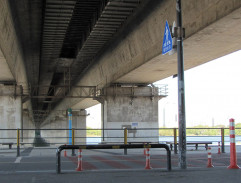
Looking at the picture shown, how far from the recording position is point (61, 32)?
70.5 ft

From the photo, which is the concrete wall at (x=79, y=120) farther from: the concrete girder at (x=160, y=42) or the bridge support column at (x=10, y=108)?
the bridge support column at (x=10, y=108)

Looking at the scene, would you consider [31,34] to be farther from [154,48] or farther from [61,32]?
[154,48]

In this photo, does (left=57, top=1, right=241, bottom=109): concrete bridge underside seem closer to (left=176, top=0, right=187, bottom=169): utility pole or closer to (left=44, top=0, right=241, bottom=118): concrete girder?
(left=44, top=0, right=241, bottom=118): concrete girder

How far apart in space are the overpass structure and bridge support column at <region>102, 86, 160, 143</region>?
85 mm

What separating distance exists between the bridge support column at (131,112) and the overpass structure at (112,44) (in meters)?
0.08

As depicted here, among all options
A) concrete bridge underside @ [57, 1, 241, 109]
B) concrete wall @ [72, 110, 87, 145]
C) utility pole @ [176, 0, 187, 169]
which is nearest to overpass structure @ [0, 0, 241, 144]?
concrete bridge underside @ [57, 1, 241, 109]

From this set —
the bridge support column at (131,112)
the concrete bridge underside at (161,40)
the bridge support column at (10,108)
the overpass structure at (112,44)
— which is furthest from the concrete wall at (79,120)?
the concrete bridge underside at (161,40)

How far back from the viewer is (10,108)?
98.2 ft

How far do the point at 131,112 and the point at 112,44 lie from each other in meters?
8.13

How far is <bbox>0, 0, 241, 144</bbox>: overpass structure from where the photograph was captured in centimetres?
1547

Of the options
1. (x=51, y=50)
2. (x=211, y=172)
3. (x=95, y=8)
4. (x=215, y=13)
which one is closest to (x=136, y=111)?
(x=51, y=50)

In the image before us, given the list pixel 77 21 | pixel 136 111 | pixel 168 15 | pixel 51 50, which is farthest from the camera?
pixel 136 111

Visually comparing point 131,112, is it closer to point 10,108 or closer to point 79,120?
point 10,108

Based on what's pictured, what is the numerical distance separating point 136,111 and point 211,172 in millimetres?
21747
